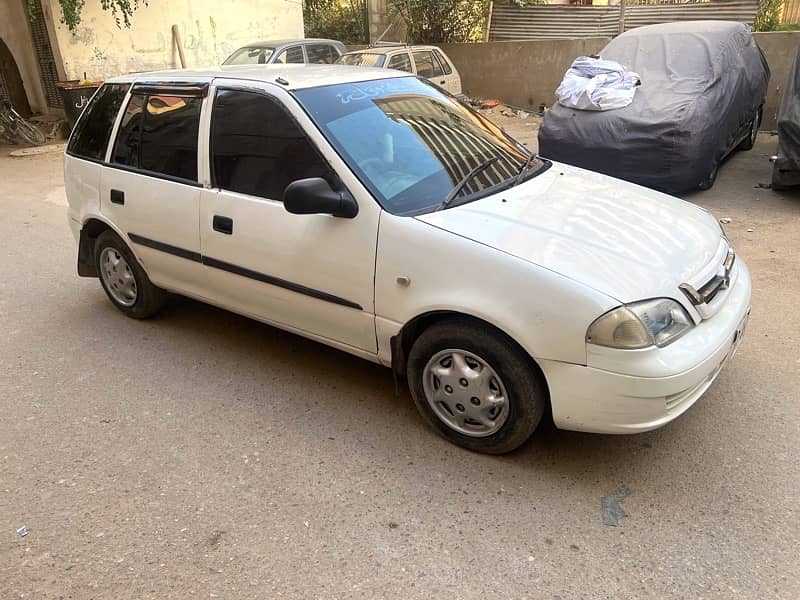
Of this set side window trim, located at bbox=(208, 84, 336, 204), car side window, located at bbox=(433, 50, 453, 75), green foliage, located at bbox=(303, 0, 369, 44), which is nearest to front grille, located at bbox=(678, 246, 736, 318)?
side window trim, located at bbox=(208, 84, 336, 204)

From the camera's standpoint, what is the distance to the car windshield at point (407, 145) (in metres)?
3.14

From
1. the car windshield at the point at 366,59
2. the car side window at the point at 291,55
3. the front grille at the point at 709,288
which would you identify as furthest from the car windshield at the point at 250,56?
the front grille at the point at 709,288

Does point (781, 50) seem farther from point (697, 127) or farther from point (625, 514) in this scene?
point (625, 514)

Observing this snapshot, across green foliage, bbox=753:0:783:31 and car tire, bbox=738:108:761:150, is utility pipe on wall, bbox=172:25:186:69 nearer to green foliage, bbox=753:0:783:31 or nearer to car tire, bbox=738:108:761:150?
car tire, bbox=738:108:761:150

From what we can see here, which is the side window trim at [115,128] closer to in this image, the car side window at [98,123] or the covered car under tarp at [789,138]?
the car side window at [98,123]

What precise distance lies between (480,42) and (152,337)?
13.6m

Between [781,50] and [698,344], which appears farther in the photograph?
[781,50]

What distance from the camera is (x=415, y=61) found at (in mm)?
11414

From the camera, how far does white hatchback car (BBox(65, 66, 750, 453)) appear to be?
2611 millimetres

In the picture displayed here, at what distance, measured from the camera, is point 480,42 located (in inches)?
619

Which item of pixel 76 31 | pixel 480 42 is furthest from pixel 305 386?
pixel 480 42

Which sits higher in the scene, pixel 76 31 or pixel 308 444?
pixel 76 31

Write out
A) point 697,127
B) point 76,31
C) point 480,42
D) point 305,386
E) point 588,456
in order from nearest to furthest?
1. point 588,456
2. point 305,386
3. point 697,127
4. point 76,31
5. point 480,42

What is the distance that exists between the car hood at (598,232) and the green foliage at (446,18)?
14.3 meters
